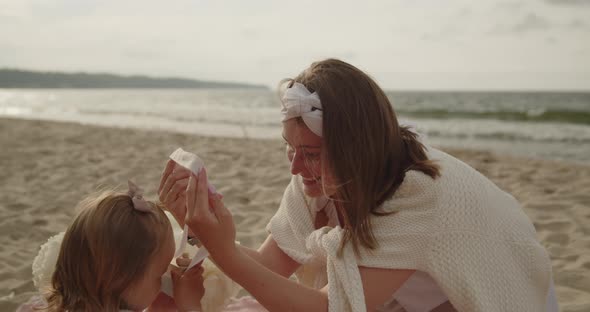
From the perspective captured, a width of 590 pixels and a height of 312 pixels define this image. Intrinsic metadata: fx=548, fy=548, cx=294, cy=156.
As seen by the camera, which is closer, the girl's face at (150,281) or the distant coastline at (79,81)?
the girl's face at (150,281)

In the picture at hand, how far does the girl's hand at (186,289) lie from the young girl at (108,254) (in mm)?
260

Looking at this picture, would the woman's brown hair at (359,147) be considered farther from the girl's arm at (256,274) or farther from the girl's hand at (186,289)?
the girl's hand at (186,289)

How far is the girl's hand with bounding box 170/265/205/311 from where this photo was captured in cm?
222

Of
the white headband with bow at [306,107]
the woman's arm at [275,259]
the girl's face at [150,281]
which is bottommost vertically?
the woman's arm at [275,259]

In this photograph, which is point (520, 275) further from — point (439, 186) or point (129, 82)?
point (129, 82)

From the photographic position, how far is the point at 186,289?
Result: 224 centimetres

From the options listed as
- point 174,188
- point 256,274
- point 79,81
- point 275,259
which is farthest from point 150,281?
point 79,81

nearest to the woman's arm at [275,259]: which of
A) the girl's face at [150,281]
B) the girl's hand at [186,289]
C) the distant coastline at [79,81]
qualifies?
the girl's hand at [186,289]

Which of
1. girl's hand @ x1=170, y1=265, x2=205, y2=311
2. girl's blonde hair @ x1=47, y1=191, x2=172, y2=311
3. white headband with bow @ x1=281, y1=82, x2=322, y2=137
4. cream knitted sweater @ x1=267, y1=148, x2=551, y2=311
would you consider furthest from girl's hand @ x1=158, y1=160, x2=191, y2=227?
cream knitted sweater @ x1=267, y1=148, x2=551, y2=311

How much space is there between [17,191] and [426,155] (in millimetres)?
4612

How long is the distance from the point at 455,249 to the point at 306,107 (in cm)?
67

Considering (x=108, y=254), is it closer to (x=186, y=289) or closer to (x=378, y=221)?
(x=186, y=289)

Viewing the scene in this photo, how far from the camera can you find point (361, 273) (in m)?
1.81

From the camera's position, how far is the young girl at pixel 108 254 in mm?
1834
